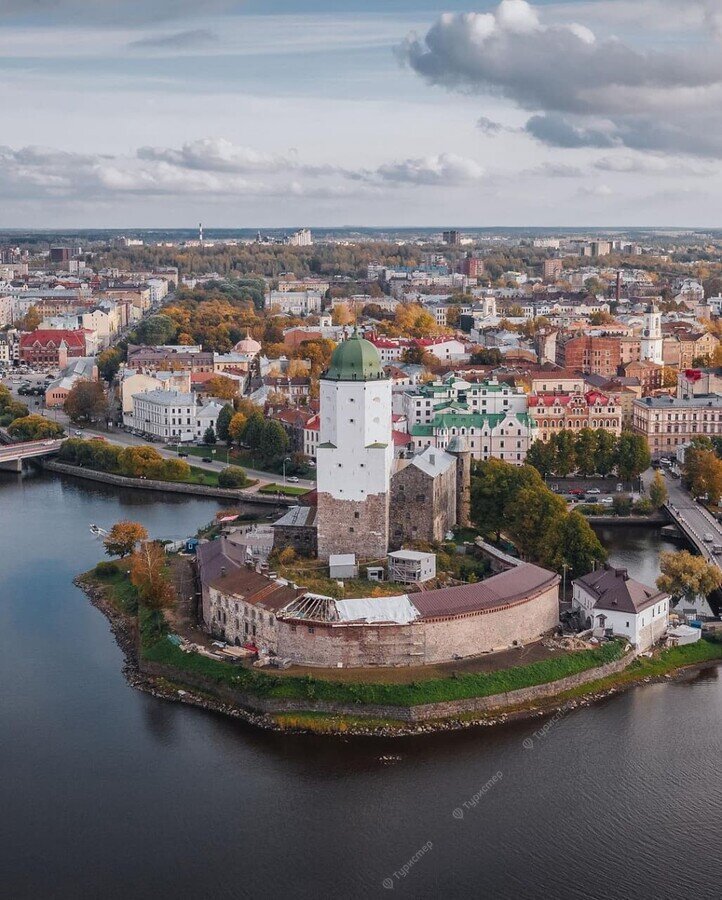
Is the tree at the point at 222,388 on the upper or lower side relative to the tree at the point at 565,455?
upper

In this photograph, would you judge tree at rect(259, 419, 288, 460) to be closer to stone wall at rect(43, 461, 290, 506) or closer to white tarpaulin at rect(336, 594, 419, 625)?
stone wall at rect(43, 461, 290, 506)

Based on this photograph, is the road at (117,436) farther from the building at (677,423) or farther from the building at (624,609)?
the building at (624,609)

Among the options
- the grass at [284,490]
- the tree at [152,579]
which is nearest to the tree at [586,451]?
the grass at [284,490]

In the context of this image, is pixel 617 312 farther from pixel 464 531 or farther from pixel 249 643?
pixel 249 643

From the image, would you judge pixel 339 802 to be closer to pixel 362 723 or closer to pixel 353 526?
pixel 362 723

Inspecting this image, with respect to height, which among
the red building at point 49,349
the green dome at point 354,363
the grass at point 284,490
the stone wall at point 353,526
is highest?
the green dome at point 354,363

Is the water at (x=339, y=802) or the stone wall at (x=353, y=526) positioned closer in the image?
the water at (x=339, y=802)

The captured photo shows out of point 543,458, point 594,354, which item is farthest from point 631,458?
point 594,354
